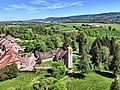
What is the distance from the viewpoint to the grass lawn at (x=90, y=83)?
5883cm

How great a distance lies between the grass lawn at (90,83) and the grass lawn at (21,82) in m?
9.69

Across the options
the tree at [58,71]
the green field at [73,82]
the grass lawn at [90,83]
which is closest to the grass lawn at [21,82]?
the green field at [73,82]

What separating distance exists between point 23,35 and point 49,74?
274 ft

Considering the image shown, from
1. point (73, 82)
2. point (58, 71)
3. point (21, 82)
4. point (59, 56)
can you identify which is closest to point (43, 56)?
point (59, 56)

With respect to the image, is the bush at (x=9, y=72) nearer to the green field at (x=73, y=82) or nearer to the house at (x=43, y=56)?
the green field at (x=73, y=82)

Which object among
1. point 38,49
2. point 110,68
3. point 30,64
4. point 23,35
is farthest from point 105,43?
point 23,35

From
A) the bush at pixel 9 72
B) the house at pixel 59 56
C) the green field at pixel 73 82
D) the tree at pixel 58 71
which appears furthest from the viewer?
the house at pixel 59 56

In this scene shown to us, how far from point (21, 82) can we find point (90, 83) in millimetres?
18412

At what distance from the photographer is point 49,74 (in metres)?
68.4

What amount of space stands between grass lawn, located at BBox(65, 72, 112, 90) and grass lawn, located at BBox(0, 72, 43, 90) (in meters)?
9.69

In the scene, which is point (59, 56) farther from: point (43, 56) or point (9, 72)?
point (9, 72)

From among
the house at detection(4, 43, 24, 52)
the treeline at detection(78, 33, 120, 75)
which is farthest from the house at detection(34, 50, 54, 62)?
the house at detection(4, 43, 24, 52)

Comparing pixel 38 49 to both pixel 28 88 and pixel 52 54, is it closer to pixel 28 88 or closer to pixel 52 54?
pixel 52 54

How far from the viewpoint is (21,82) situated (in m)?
62.0
